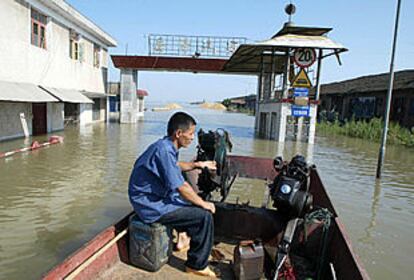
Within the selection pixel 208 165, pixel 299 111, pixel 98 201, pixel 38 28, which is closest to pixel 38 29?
pixel 38 28

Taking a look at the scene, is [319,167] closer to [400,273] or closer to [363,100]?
[400,273]

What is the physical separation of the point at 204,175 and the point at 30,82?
11.4 meters

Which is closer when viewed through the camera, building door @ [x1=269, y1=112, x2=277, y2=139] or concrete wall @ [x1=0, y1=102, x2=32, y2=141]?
concrete wall @ [x1=0, y1=102, x2=32, y2=141]

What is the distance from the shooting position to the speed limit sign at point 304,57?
14.1m

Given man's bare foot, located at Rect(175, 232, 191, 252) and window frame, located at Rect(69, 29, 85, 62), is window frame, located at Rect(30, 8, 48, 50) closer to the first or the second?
window frame, located at Rect(69, 29, 85, 62)

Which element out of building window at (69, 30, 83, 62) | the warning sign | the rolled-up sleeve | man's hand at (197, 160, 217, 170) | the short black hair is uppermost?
building window at (69, 30, 83, 62)

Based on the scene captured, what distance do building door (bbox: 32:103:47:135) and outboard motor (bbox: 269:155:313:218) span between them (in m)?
13.6

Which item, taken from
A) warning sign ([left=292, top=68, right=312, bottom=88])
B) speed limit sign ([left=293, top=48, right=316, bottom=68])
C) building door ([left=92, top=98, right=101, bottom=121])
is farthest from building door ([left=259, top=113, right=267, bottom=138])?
building door ([left=92, top=98, right=101, bottom=121])

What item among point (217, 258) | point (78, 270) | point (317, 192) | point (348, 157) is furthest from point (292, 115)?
point (78, 270)

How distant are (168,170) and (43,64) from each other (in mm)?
13278

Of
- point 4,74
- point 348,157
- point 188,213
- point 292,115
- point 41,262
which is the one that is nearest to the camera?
point 188,213

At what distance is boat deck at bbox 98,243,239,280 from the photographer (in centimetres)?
299

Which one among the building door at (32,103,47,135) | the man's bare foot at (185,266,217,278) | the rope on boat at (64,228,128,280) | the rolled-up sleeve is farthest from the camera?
the building door at (32,103,47,135)

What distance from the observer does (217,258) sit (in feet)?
11.5
